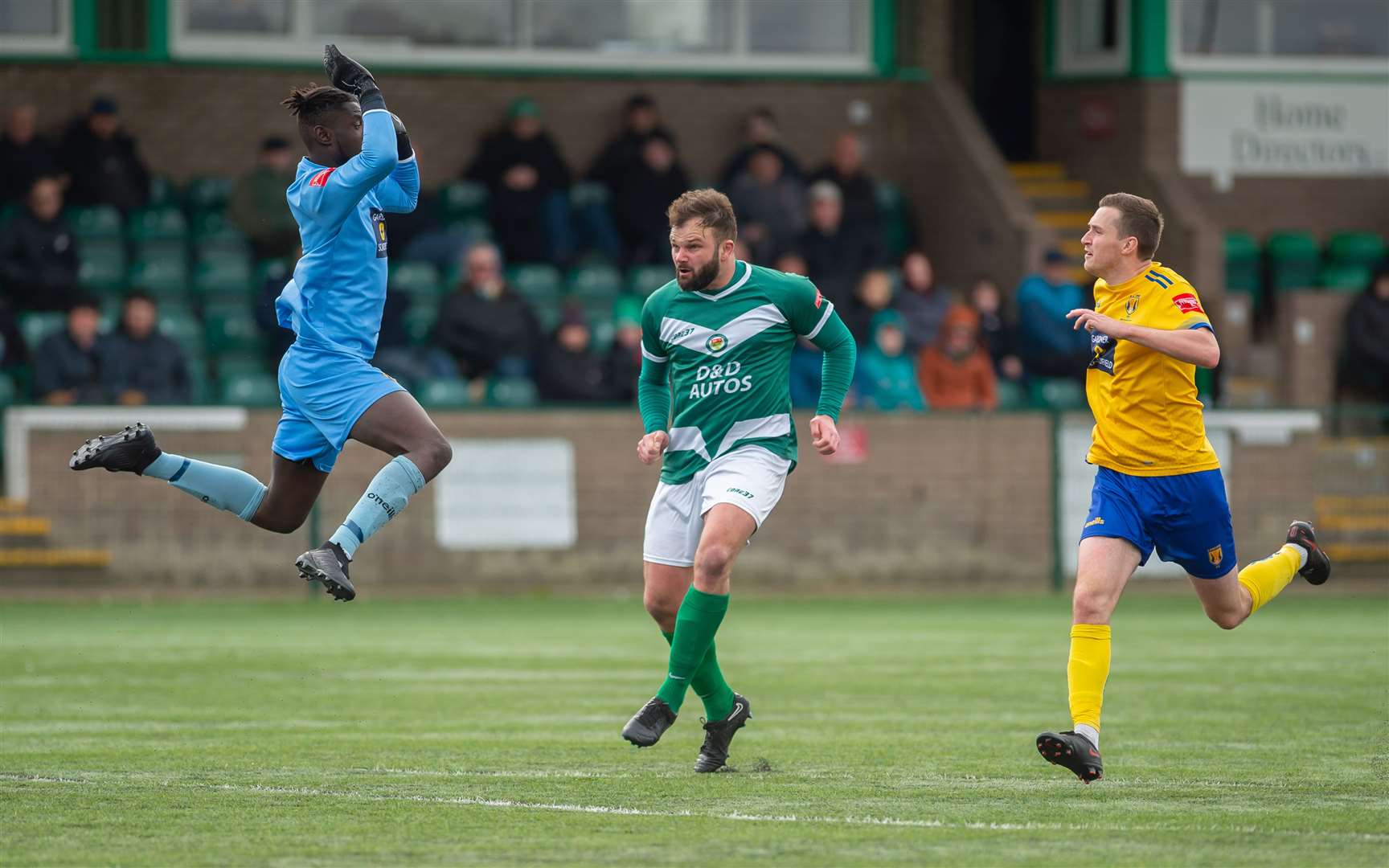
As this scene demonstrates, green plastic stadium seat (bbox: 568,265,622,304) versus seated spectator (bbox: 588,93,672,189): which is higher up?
seated spectator (bbox: 588,93,672,189)

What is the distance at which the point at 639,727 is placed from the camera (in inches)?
310

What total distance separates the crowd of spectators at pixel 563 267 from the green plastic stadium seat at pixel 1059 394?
0.32 ft

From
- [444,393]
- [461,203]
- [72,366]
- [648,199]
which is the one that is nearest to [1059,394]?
[648,199]

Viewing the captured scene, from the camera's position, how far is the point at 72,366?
17594 millimetres

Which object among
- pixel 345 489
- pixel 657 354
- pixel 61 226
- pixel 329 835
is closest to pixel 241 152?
pixel 61 226

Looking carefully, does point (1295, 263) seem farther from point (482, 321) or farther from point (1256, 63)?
point (482, 321)

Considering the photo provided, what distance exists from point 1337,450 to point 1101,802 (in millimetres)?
13154

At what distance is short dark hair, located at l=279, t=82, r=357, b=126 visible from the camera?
28.2ft

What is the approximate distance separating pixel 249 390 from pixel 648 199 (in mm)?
4903

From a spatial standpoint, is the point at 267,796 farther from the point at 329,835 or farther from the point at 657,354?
the point at 657,354

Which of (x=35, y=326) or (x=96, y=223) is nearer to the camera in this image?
(x=35, y=326)

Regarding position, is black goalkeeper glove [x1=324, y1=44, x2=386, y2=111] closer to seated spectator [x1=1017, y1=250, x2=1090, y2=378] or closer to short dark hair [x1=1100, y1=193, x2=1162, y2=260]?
short dark hair [x1=1100, y1=193, x2=1162, y2=260]

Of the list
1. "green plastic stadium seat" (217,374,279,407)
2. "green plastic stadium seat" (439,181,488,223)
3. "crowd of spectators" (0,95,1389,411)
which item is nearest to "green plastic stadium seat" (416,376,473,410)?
"crowd of spectators" (0,95,1389,411)

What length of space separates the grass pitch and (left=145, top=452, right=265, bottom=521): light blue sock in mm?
1016
